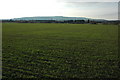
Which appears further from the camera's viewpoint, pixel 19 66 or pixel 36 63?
Answer: pixel 36 63

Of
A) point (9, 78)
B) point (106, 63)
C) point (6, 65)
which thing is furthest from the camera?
point (106, 63)

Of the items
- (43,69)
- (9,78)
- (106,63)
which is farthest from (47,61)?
(106,63)

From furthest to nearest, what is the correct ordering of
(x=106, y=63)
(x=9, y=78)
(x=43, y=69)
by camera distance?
(x=106, y=63) → (x=43, y=69) → (x=9, y=78)

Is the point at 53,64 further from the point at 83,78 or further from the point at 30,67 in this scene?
the point at 83,78

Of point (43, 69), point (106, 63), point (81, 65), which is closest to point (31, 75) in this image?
point (43, 69)

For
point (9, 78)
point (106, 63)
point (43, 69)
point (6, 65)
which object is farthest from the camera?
point (106, 63)

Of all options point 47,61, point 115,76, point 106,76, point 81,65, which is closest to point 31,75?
point 47,61

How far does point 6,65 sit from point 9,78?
200cm

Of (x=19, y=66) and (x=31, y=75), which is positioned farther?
(x=19, y=66)

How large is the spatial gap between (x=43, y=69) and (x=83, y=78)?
2473mm

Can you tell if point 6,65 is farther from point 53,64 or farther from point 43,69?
point 53,64

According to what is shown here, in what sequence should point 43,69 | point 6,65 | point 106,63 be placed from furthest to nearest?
1. point 106,63
2. point 6,65
3. point 43,69

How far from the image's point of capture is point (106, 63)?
8680 mm

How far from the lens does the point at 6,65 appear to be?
8.09 m
